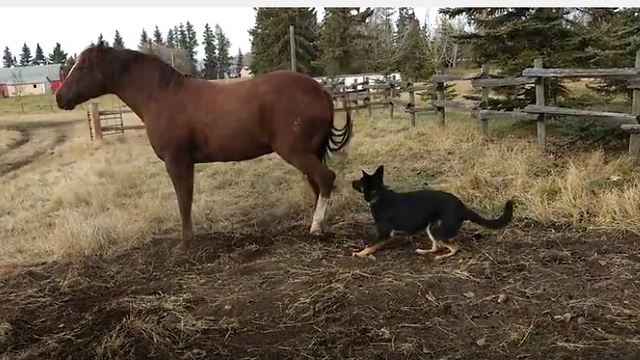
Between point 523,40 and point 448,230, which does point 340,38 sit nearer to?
point 523,40

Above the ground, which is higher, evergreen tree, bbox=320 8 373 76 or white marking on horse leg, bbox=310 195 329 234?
evergreen tree, bbox=320 8 373 76

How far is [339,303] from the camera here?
3666mm

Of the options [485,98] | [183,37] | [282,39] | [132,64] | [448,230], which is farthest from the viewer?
[183,37]

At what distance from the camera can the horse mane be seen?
18.1ft

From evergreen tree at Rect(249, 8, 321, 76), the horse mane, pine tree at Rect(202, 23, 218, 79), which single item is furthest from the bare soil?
pine tree at Rect(202, 23, 218, 79)

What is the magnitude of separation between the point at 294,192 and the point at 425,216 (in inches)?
111

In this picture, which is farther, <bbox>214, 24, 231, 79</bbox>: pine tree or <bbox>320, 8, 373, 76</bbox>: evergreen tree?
<bbox>214, 24, 231, 79</bbox>: pine tree

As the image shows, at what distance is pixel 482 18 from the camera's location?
417 inches

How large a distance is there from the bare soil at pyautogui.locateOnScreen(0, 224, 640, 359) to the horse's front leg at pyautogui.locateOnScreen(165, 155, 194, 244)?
445mm

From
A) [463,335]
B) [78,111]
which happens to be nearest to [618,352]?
[463,335]

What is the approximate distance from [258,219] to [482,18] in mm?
6772

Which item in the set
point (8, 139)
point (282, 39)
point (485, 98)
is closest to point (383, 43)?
point (282, 39)

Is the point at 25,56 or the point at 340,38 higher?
the point at 25,56

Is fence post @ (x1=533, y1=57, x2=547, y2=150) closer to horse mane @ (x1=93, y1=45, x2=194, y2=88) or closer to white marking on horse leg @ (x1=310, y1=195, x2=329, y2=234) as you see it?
white marking on horse leg @ (x1=310, y1=195, x2=329, y2=234)
